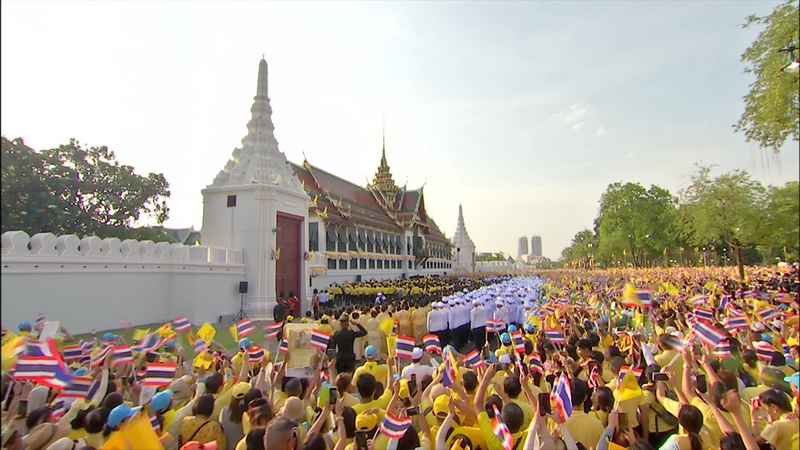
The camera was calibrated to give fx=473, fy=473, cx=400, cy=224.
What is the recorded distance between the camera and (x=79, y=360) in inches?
258

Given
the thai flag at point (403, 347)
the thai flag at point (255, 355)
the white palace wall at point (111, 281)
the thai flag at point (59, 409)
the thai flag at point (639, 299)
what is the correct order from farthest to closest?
the white palace wall at point (111, 281) → the thai flag at point (639, 299) → the thai flag at point (255, 355) → the thai flag at point (403, 347) → the thai flag at point (59, 409)

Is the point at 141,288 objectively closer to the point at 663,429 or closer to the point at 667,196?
the point at 663,429

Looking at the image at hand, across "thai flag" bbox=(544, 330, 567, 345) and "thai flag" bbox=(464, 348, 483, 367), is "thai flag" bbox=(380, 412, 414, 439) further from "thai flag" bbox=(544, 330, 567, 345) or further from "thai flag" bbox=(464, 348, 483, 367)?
"thai flag" bbox=(544, 330, 567, 345)

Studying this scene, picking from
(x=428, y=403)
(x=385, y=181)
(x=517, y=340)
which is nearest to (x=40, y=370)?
(x=428, y=403)

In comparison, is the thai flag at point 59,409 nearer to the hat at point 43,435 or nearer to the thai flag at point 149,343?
the hat at point 43,435

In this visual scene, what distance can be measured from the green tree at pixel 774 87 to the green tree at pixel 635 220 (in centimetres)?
4222

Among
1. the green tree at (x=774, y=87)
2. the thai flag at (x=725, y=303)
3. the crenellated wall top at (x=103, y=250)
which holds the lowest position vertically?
the thai flag at (x=725, y=303)

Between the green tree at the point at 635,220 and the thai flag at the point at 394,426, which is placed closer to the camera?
the thai flag at the point at 394,426

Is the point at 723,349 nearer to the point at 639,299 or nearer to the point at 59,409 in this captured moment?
the point at 639,299

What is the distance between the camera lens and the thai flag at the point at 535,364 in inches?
214

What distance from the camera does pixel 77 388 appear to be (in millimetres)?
4578

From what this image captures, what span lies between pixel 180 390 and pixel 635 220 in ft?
177

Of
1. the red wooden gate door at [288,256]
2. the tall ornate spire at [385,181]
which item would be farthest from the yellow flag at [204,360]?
the tall ornate spire at [385,181]

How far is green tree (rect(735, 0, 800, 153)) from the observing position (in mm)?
7918
